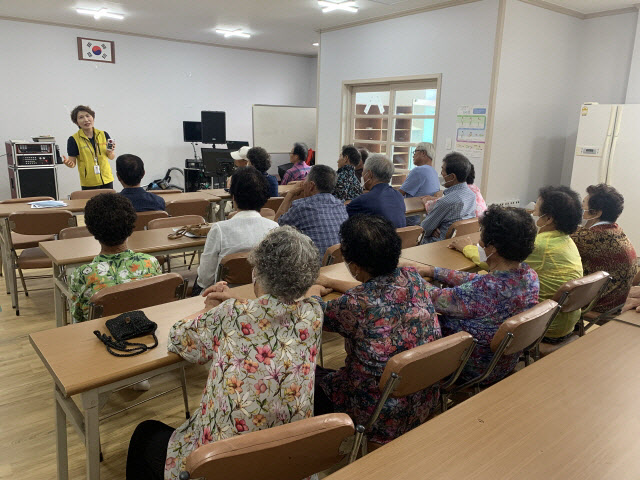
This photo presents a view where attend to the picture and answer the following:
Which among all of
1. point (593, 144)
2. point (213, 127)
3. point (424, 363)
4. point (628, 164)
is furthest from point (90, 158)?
point (628, 164)

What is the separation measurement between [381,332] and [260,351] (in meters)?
0.46

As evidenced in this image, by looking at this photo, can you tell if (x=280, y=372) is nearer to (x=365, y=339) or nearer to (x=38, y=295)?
(x=365, y=339)

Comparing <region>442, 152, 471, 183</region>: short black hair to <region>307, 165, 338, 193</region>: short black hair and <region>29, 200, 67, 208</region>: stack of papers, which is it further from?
<region>29, 200, 67, 208</region>: stack of papers

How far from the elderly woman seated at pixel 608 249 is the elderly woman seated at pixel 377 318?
1613 millimetres

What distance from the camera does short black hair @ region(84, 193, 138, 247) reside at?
2.15m

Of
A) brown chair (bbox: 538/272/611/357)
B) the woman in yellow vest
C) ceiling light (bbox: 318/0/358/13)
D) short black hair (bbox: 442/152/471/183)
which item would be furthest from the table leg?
ceiling light (bbox: 318/0/358/13)

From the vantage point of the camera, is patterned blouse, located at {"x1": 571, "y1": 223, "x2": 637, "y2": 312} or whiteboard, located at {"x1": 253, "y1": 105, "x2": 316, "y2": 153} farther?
whiteboard, located at {"x1": 253, "y1": 105, "x2": 316, "y2": 153}

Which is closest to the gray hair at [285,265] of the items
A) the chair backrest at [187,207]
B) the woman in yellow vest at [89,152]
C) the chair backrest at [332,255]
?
the chair backrest at [332,255]

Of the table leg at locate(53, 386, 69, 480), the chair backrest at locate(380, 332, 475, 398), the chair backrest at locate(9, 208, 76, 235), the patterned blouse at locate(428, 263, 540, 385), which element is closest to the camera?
the chair backrest at locate(380, 332, 475, 398)

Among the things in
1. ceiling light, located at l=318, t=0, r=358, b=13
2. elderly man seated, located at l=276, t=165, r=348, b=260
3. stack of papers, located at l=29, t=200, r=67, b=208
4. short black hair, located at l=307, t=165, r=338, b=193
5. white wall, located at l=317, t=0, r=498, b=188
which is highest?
ceiling light, located at l=318, t=0, r=358, b=13

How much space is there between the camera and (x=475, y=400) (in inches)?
52.9

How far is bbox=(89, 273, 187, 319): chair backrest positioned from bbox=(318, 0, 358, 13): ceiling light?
4.84m

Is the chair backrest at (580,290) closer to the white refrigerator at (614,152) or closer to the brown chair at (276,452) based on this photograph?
the brown chair at (276,452)

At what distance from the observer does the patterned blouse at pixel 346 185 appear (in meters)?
4.79
